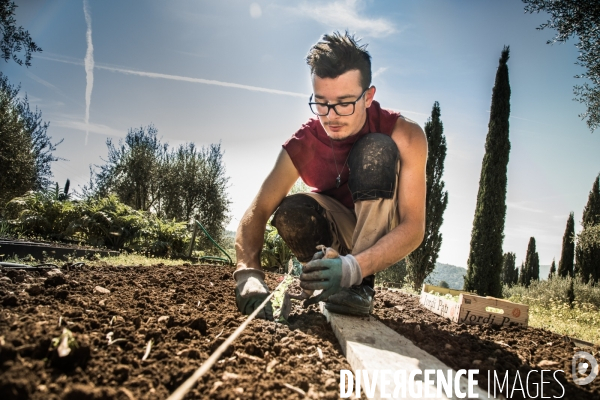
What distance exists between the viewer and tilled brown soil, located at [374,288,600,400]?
140cm

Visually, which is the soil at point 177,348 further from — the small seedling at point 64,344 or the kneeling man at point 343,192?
the kneeling man at point 343,192

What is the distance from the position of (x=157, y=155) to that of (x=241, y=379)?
19.8 metres

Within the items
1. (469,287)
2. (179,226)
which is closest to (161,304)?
(179,226)

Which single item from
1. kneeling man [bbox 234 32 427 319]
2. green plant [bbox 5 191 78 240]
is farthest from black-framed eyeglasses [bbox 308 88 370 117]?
green plant [bbox 5 191 78 240]

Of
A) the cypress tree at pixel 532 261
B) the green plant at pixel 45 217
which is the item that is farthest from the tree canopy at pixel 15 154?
the cypress tree at pixel 532 261

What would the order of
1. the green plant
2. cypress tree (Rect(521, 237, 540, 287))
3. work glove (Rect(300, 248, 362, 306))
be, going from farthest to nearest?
cypress tree (Rect(521, 237, 540, 287)), the green plant, work glove (Rect(300, 248, 362, 306))

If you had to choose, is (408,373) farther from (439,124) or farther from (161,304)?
(439,124)

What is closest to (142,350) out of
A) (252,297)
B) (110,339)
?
(110,339)

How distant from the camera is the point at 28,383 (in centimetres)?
83

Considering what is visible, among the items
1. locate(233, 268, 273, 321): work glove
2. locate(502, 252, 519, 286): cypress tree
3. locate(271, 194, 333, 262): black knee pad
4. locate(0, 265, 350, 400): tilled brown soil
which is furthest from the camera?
locate(502, 252, 519, 286): cypress tree

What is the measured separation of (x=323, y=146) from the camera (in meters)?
2.52

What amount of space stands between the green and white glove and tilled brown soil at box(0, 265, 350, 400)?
235mm

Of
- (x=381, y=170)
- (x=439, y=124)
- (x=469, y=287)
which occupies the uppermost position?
(x=439, y=124)

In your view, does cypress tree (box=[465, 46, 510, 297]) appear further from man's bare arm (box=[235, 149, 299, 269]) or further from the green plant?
the green plant
